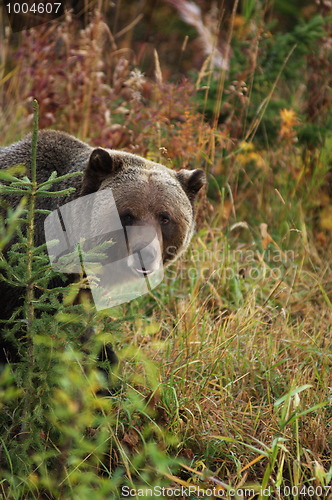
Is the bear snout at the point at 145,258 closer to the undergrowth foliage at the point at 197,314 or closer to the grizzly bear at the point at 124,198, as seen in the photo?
the grizzly bear at the point at 124,198

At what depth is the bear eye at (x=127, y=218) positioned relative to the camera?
328cm

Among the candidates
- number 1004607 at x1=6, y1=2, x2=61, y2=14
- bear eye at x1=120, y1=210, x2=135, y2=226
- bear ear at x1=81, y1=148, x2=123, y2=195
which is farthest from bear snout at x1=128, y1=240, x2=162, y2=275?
number 1004607 at x1=6, y1=2, x2=61, y2=14

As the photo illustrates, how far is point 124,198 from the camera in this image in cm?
331

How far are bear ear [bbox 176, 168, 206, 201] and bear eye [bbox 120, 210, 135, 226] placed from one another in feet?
2.12

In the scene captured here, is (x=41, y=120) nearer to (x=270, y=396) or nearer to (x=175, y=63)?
(x=270, y=396)

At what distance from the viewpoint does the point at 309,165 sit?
5.93 metres

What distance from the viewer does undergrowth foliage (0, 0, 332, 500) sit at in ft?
8.20

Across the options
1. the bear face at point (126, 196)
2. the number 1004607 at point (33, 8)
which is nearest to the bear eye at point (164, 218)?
the bear face at point (126, 196)

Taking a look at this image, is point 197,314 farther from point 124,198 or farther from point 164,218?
point 124,198

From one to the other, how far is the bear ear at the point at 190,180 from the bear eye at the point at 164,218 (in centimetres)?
43

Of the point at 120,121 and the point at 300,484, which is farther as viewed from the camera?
the point at 120,121

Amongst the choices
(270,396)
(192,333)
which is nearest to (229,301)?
(192,333)

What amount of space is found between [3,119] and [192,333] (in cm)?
319

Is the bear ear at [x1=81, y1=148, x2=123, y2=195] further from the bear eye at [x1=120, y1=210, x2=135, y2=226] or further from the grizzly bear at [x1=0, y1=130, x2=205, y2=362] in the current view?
the bear eye at [x1=120, y1=210, x2=135, y2=226]
